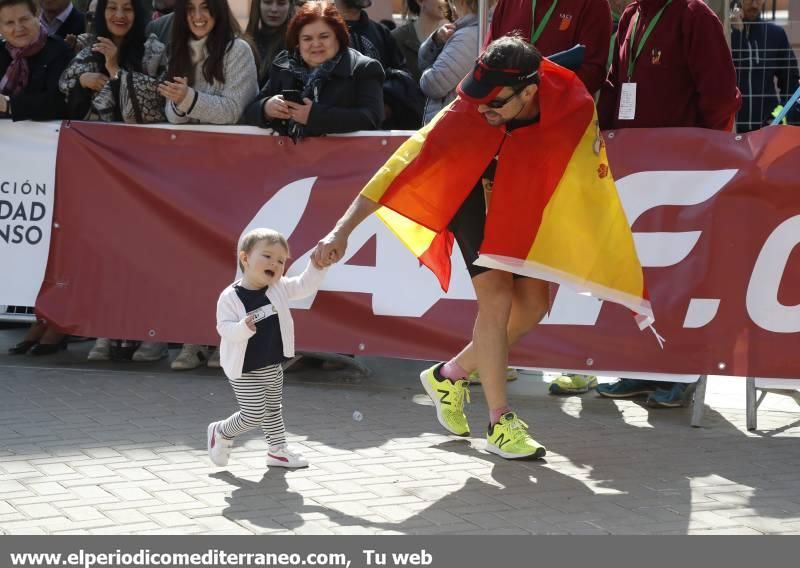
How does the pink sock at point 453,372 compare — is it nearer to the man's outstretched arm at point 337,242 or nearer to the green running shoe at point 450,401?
the green running shoe at point 450,401

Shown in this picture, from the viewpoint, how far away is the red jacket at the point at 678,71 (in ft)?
22.5

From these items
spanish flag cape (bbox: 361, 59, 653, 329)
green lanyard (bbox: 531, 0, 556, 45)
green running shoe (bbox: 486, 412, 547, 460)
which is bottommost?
green running shoe (bbox: 486, 412, 547, 460)

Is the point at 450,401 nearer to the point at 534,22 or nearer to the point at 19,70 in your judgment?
the point at 534,22

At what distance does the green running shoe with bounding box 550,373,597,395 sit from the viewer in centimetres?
758

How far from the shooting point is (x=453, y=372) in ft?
21.9

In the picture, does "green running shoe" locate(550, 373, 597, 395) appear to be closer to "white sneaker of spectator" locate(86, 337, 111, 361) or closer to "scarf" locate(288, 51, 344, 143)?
"scarf" locate(288, 51, 344, 143)

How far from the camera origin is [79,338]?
9.09m

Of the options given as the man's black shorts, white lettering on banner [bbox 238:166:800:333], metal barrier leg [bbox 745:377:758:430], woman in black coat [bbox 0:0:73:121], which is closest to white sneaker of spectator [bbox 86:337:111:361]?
white lettering on banner [bbox 238:166:800:333]

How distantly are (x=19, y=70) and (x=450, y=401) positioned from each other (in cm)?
387

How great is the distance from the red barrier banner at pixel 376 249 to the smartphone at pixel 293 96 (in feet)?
0.85

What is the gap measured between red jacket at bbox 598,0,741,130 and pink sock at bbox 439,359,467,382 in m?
1.60

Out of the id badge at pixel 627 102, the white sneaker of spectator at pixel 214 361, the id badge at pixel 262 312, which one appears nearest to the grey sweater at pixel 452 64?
the id badge at pixel 627 102
